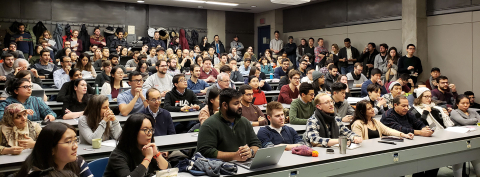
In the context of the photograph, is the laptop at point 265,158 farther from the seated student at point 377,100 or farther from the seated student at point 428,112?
the seated student at point 377,100

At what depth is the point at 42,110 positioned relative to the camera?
458 cm

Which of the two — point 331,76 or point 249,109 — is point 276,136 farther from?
point 331,76

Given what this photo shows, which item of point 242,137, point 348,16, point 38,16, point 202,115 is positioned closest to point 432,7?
point 348,16

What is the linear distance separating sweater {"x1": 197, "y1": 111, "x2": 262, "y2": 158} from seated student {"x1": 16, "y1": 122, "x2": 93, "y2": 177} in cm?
112

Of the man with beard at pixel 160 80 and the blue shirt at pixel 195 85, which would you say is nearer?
the man with beard at pixel 160 80

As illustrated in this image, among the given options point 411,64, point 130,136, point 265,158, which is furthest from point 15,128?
point 411,64

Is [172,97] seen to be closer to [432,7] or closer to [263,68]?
Answer: [263,68]

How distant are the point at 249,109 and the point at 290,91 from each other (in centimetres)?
158

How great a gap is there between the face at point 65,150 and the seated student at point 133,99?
2.68 m

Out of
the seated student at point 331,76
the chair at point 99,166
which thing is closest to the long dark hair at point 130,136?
the chair at point 99,166

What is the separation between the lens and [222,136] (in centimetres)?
317

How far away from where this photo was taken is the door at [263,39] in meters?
16.2

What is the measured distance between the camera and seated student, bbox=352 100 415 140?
13.9 ft

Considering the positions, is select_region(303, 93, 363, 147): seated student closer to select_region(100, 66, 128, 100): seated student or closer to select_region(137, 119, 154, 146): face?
select_region(137, 119, 154, 146): face
